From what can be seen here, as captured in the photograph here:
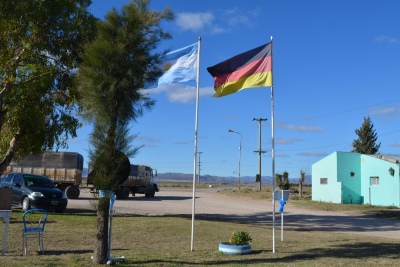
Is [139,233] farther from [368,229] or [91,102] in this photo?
[368,229]

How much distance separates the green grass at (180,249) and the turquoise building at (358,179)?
20398mm

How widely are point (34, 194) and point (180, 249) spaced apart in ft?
35.9

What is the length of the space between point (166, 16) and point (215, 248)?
18.8 feet

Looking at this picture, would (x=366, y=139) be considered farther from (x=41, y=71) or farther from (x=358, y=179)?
(x=41, y=71)

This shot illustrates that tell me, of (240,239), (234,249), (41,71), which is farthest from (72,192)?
(234,249)

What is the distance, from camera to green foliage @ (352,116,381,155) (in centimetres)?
6216

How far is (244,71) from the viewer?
11375 mm

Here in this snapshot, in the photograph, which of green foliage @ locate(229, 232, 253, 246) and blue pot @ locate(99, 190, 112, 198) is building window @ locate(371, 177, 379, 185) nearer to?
green foliage @ locate(229, 232, 253, 246)

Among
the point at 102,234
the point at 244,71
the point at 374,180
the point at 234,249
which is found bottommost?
the point at 234,249

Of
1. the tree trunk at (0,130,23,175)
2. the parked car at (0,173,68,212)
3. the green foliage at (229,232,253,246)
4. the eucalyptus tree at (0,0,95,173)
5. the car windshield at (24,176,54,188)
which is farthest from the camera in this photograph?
the car windshield at (24,176,54,188)

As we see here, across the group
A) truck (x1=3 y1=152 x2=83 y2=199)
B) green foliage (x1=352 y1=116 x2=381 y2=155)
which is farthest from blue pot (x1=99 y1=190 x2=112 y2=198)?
green foliage (x1=352 y1=116 x2=381 y2=155)

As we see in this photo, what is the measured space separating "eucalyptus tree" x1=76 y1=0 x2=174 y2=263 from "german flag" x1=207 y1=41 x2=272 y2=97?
2.46 metres

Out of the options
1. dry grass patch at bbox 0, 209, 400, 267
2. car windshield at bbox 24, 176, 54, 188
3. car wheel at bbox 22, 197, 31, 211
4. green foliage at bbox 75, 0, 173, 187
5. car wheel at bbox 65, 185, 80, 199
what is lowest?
dry grass patch at bbox 0, 209, 400, 267

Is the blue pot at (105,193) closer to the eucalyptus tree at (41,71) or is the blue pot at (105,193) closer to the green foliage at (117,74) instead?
the green foliage at (117,74)
